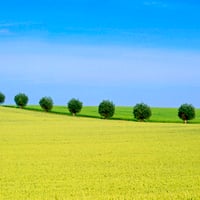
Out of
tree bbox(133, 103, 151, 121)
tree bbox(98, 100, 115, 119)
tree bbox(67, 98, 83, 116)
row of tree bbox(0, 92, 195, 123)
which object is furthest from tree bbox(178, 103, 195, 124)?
tree bbox(67, 98, 83, 116)

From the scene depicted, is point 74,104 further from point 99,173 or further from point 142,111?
point 99,173

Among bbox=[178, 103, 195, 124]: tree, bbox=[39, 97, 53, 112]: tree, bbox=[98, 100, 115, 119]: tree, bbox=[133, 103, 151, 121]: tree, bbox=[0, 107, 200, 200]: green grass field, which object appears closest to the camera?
bbox=[0, 107, 200, 200]: green grass field

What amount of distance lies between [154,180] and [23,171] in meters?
5.95

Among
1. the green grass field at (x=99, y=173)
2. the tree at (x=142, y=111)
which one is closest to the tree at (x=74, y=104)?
the tree at (x=142, y=111)

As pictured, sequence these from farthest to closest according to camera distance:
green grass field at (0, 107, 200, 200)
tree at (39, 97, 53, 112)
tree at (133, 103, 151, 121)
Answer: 1. tree at (39, 97, 53, 112)
2. tree at (133, 103, 151, 121)
3. green grass field at (0, 107, 200, 200)

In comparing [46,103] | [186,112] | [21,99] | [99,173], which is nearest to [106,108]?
[186,112]

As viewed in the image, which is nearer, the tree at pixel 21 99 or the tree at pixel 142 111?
the tree at pixel 142 111

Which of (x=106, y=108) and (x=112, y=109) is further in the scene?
(x=112, y=109)

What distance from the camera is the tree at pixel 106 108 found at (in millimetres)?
95938

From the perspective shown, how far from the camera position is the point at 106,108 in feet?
315

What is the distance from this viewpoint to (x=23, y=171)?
2105 centimetres

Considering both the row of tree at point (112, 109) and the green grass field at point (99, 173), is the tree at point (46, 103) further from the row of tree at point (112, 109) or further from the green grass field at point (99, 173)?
the green grass field at point (99, 173)

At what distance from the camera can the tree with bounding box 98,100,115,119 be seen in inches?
3777

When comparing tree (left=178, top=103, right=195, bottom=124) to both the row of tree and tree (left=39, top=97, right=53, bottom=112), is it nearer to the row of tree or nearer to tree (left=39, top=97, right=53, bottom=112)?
the row of tree
